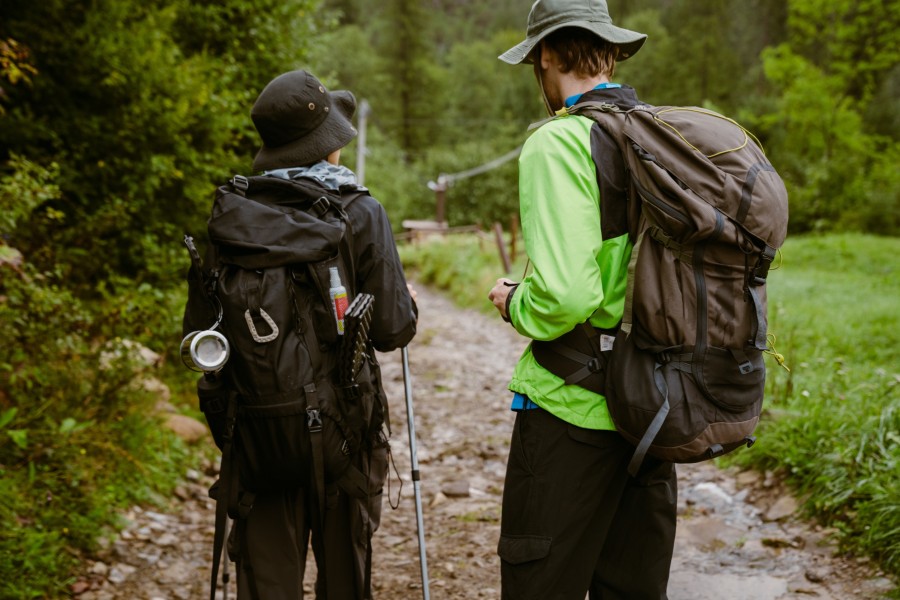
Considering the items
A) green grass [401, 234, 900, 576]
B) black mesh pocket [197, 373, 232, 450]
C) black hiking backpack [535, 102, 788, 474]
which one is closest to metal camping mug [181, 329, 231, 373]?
black mesh pocket [197, 373, 232, 450]

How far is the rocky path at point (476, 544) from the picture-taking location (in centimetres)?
389

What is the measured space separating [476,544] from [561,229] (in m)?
3.07

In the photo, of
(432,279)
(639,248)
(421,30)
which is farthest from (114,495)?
(421,30)

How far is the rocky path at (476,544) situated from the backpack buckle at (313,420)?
0.58 meters

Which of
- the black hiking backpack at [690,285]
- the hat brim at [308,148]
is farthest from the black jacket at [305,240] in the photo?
the black hiking backpack at [690,285]

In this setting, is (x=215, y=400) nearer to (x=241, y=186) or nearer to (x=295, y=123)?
(x=241, y=186)

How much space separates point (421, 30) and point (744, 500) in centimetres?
5742

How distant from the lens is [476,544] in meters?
4.59

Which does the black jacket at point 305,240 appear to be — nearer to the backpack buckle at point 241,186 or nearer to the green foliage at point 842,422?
the backpack buckle at point 241,186

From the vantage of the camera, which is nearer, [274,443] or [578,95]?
[578,95]

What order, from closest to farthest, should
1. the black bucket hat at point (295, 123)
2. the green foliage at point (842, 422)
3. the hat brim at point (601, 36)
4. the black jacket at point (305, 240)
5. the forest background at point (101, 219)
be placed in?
the hat brim at point (601, 36), the black jacket at point (305, 240), the black bucket hat at point (295, 123), the green foliage at point (842, 422), the forest background at point (101, 219)

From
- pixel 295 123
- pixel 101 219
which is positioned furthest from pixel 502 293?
pixel 101 219

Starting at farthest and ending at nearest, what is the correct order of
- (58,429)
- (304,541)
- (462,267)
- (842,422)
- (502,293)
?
(462,267), (842,422), (58,429), (304,541), (502,293)

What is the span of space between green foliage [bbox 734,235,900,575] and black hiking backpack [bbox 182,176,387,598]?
2.94m
